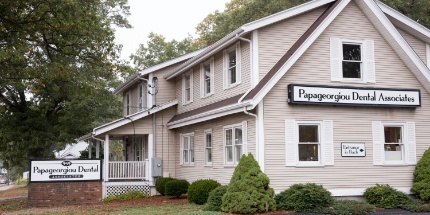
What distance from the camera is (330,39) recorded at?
59.0ft

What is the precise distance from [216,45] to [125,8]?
21689mm

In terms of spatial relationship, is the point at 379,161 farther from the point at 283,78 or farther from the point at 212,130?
the point at 212,130

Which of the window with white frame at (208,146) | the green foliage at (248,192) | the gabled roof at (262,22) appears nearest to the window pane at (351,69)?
the gabled roof at (262,22)

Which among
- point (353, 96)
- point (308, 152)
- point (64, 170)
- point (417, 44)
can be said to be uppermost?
point (417, 44)

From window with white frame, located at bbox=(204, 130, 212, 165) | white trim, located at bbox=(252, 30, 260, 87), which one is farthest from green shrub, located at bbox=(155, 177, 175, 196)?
white trim, located at bbox=(252, 30, 260, 87)

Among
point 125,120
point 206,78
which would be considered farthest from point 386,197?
point 125,120

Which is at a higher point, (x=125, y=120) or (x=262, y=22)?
(x=262, y=22)

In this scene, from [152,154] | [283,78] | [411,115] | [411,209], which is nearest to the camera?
[411,209]

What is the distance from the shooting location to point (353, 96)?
17.6 m

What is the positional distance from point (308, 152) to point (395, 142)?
11.5ft

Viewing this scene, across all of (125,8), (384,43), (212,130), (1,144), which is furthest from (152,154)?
(125,8)

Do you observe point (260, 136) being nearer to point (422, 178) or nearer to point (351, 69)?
point (351, 69)

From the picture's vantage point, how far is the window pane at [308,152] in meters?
17.4

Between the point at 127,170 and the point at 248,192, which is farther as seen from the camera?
the point at 127,170
